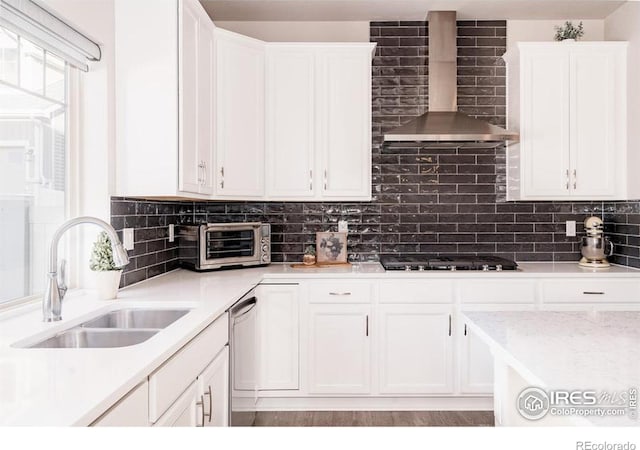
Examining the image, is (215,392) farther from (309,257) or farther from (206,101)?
(206,101)

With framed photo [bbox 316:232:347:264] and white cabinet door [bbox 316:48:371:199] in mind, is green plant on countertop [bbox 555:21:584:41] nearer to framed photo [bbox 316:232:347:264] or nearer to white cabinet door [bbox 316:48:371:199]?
white cabinet door [bbox 316:48:371:199]

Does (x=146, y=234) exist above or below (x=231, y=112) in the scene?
below

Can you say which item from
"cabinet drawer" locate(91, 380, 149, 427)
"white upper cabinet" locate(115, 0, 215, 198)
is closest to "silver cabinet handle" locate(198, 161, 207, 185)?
"white upper cabinet" locate(115, 0, 215, 198)

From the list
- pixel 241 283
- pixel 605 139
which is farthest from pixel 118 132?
pixel 605 139

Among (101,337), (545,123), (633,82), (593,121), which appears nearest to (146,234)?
(101,337)

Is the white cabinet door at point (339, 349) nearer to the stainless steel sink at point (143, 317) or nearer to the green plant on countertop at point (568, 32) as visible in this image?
the stainless steel sink at point (143, 317)

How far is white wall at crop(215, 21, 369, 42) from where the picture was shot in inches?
141

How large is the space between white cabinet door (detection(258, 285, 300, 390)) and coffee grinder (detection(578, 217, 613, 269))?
2.08 m

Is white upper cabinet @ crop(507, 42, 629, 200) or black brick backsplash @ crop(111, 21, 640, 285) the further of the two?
black brick backsplash @ crop(111, 21, 640, 285)

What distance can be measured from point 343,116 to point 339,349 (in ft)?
5.19

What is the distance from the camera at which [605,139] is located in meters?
Answer: 3.27

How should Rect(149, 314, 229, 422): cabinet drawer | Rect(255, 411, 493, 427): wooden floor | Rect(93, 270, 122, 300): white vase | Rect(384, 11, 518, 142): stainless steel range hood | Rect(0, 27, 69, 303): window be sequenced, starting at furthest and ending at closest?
Rect(384, 11, 518, 142): stainless steel range hood → Rect(255, 411, 493, 427): wooden floor → Rect(93, 270, 122, 300): white vase → Rect(0, 27, 69, 303): window → Rect(149, 314, 229, 422): cabinet drawer

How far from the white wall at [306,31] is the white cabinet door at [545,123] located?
1.24 m

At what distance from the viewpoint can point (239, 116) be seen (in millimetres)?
3129
